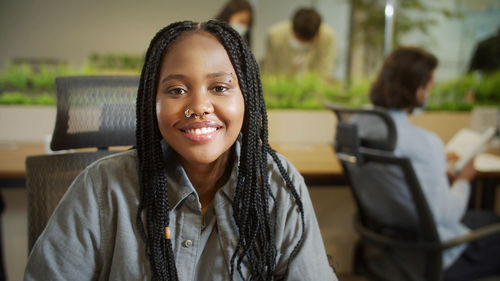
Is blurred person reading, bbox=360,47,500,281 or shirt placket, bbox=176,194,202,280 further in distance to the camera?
blurred person reading, bbox=360,47,500,281

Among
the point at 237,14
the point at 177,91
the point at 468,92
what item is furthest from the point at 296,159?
the point at 468,92

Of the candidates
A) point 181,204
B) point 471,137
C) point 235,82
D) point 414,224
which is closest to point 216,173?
point 181,204

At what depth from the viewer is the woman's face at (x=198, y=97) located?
65 cm

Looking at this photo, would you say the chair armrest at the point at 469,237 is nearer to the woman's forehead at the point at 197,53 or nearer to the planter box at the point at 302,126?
the woman's forehead at the point at 197,53

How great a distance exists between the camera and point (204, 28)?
683 mm

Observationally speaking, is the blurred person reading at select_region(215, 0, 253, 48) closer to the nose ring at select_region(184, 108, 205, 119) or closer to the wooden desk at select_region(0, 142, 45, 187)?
the wooden desk at select_region(0, 142, 45, 187)

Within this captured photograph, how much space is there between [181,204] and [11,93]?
1829mm

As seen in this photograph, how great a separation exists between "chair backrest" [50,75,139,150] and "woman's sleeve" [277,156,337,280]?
464 millimetres

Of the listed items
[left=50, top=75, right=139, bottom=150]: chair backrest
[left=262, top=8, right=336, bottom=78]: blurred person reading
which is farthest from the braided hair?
[left=262, top=8, right=336, bottom=78]: blurred person reading

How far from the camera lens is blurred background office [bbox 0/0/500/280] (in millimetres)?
2098

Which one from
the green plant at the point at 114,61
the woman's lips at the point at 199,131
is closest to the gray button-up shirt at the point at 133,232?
the woman's lips at the point at 199,131

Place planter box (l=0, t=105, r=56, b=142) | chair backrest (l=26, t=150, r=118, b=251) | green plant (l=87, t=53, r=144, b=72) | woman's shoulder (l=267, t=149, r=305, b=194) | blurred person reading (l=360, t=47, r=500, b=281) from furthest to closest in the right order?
1. green plant (l=87, t=53, r=144, b=72)
2. planter box (l=0, t=105, r=56, b=142)
3. blurred person reading (l=360, t=47, r=500, b=281)
4. chair backrest (l=26, t=150, r=118, b=251)
5. woman's shoulder (l=267, t=149, r=305, b=194)

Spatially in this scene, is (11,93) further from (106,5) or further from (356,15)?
(356,15)

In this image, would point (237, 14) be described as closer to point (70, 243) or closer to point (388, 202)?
point (388, 202)
